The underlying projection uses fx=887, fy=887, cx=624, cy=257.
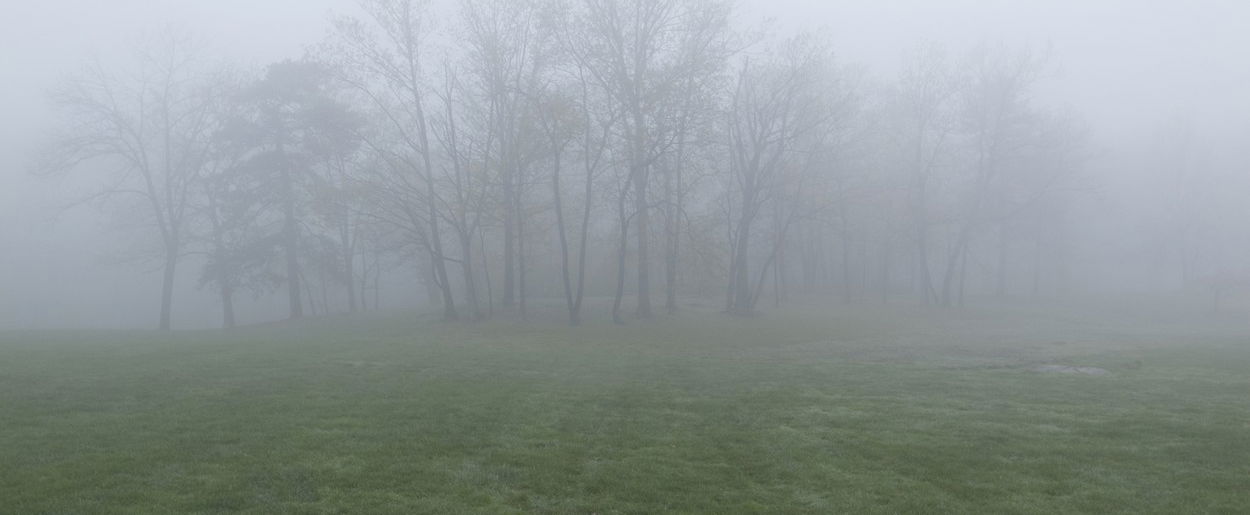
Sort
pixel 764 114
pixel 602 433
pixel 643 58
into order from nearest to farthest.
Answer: pixel 602 433 → pixel 643 58 → pixel 764 114

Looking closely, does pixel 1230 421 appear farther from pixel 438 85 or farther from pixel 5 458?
pixel 438 85

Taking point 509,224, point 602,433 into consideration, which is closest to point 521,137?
point 509,224

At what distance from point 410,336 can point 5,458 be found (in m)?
20.8

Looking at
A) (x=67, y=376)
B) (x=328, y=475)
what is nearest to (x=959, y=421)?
(x=328, y=475)

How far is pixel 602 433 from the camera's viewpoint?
1165 centimetres


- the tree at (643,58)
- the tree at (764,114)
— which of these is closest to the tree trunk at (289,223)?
the tree at (643,58)

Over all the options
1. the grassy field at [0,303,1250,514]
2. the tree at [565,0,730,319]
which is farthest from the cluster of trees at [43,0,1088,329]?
the grassy field at [0,303,1250,514]

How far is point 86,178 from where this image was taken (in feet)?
289

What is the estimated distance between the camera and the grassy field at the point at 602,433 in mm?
8391

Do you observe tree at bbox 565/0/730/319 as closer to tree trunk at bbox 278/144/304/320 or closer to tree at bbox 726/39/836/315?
tree at bbox 726/39/836/315

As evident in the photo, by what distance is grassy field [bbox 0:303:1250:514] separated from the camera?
330 inches

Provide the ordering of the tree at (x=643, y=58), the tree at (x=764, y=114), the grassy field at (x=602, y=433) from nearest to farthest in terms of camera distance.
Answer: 1. the grassy field at (x=602, y=433)
2. the tree at (x=643, y=58)
3. the tree at (x=764, y=114)

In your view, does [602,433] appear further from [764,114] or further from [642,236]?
[764,114]

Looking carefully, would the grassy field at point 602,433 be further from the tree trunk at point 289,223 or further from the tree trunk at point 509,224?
the tree trunk at point 289,223
